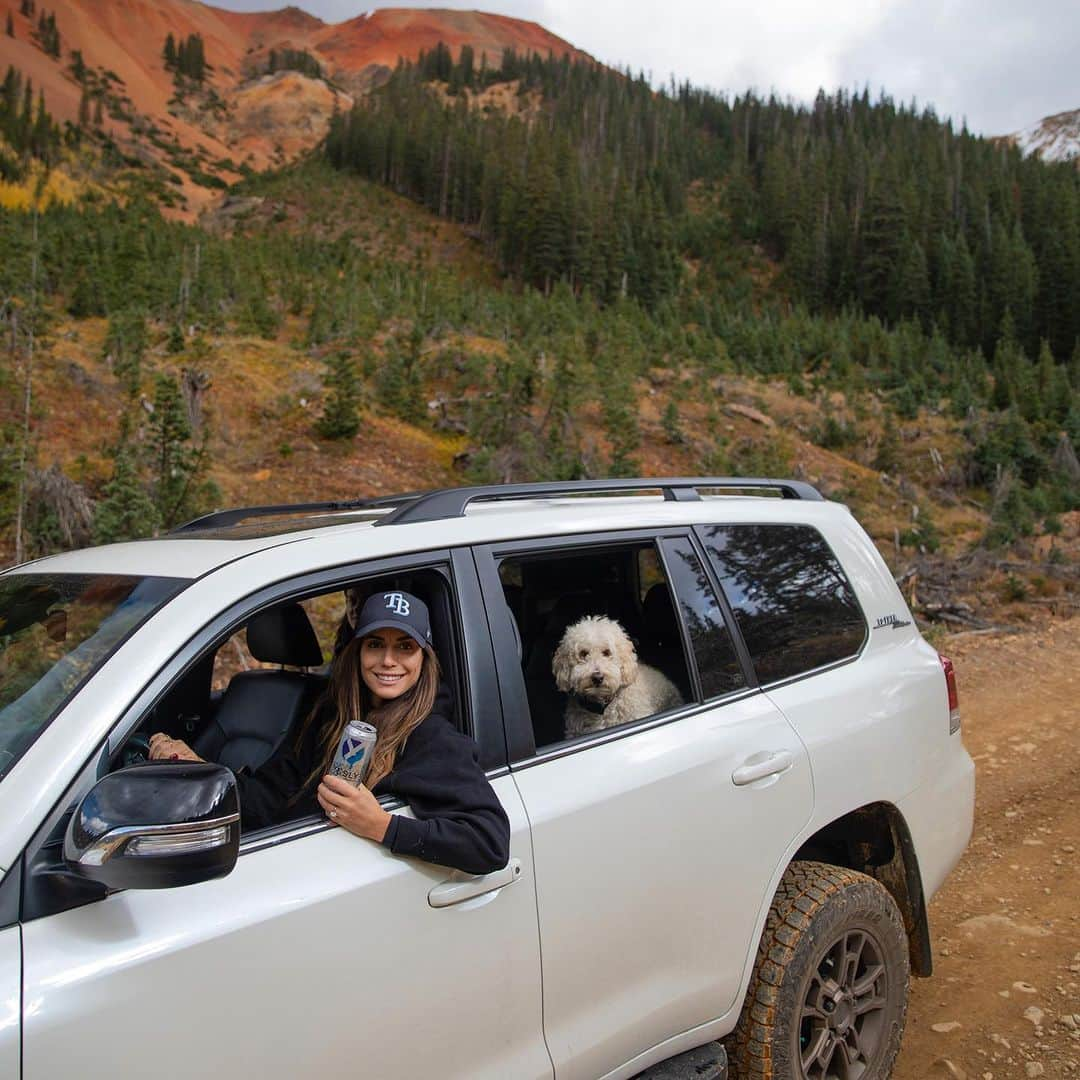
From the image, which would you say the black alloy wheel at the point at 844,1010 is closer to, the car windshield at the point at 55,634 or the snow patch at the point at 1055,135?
the car windshield at the point at 55,634

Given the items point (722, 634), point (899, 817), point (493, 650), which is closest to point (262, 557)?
point (493, 650)

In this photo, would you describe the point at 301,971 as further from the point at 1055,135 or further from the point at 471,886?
the point at 1055,135

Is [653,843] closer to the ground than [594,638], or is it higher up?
closer to the ground

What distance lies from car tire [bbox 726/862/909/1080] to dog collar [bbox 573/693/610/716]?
0.78m

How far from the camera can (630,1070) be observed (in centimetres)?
203

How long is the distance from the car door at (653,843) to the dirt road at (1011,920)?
1300 mm

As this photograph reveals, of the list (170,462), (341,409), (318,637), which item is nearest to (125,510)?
(170,462)

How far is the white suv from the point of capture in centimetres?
134

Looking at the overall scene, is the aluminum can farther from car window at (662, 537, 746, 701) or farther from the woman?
car window at (662, 537, 746, 701)

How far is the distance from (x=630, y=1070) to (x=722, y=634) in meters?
1.22

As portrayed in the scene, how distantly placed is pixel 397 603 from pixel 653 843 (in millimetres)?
911

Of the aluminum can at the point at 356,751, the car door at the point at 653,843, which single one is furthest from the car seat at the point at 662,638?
the aluminum can at the point at 356,751

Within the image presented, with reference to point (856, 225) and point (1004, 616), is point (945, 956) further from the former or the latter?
point (856, 225)

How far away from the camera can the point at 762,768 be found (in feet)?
7.70
